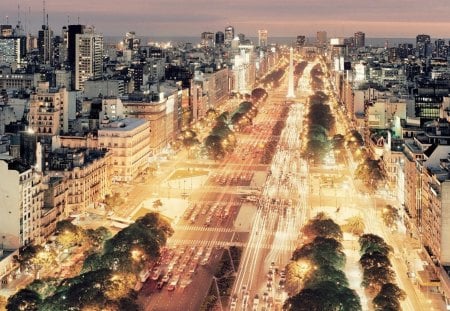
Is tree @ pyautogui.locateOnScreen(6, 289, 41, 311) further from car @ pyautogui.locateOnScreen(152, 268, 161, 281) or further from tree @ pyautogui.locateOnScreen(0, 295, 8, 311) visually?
car @ pyautogui.locateOnScreen(152, 268, 161, 281)

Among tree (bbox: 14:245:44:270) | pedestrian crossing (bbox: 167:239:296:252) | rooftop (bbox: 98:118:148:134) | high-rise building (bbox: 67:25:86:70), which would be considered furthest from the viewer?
high-rise building (bbox: 67:25:86:70)

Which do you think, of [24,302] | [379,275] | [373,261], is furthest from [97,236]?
[379,275]

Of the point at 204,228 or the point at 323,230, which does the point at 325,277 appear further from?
the point at 204,228

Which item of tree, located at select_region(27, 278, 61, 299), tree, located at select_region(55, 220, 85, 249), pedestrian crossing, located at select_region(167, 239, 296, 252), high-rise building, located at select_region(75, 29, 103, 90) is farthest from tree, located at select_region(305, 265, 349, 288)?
high-rise building, located at select_region(75, 29, 103, 90)

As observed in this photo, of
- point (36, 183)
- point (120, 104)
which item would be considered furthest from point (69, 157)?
point (120, 104)

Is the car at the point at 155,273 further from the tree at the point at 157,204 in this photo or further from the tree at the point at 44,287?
the tree at the point at 157,204

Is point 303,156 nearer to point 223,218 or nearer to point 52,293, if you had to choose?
point 223,218
